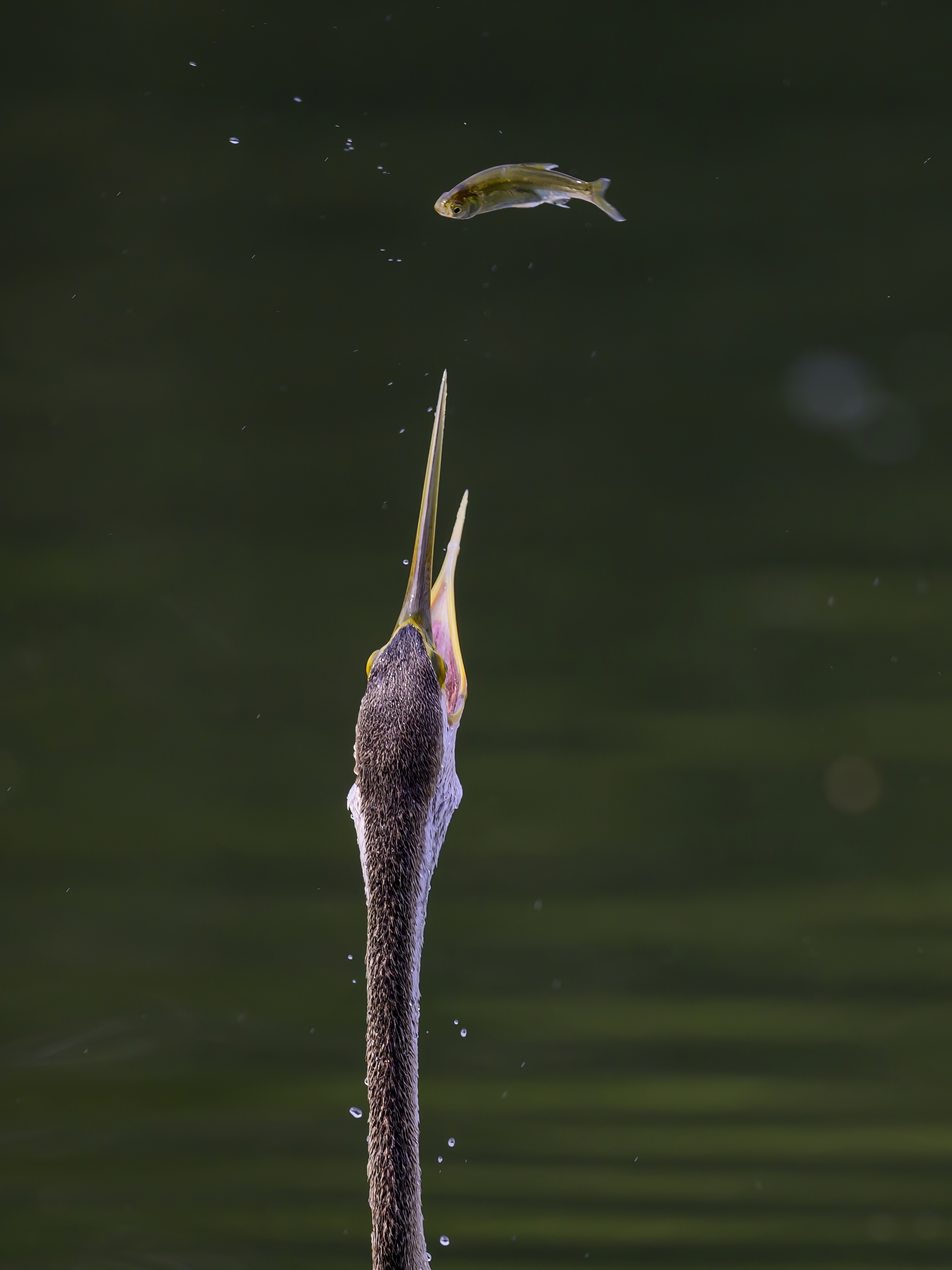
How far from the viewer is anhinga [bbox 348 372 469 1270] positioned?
1923mm

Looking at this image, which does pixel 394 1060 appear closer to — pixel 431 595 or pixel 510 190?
pixel 431 595

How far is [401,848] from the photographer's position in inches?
75.9

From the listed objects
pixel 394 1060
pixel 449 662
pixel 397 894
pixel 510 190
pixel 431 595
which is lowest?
pixel 394 1060

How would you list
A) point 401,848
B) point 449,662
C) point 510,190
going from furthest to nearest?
point 449,662
point 510,190
point 401,848

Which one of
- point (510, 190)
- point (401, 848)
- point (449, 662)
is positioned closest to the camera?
point (401, 848)

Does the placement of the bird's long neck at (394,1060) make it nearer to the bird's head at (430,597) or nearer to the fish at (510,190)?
the bird's head at (430,597)

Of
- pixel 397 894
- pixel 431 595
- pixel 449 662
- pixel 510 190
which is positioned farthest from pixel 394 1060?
pixel 510 190

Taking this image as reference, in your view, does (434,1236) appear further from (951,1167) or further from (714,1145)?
(951,1167)

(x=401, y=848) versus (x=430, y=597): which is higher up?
(x=430, y=597)

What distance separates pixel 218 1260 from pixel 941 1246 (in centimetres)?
218

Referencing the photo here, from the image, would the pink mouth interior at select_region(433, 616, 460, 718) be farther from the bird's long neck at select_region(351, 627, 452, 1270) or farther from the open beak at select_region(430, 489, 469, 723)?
the bird's long neck at select_region(351, 627, 452, 1270)

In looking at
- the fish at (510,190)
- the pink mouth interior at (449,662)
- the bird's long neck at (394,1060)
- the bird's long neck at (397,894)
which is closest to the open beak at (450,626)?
the pink mouth interior at (449,662)

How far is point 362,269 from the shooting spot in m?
3.79

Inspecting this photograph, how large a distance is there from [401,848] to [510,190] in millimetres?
1097
